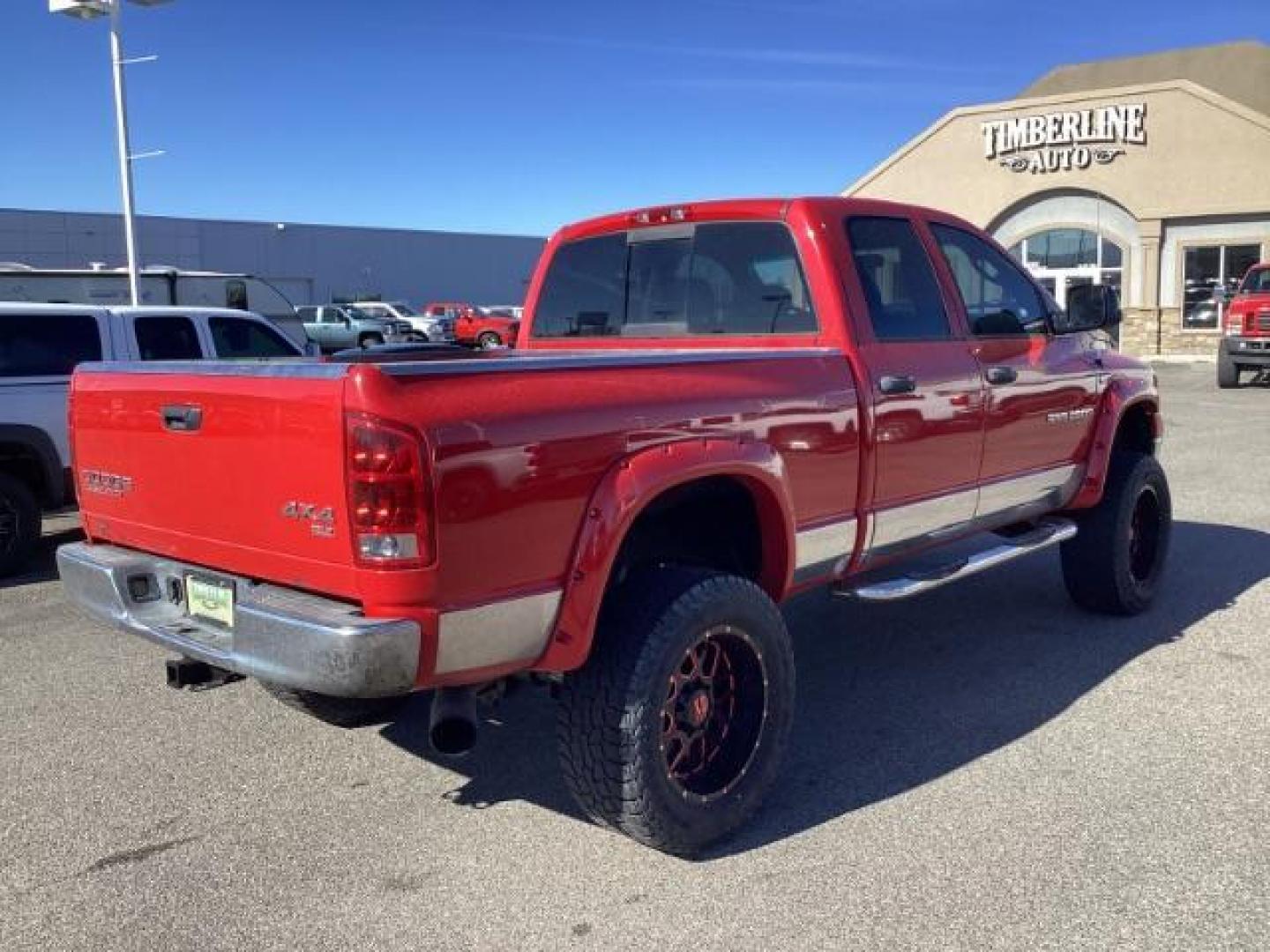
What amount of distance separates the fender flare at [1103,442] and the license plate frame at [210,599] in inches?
163

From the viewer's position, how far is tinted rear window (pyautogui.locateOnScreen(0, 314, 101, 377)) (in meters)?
7.67

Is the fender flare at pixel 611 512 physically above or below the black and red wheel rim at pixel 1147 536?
above

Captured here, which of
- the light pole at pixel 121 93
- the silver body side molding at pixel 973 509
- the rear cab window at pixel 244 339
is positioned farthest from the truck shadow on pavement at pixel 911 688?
the light pole at pixel 121 93

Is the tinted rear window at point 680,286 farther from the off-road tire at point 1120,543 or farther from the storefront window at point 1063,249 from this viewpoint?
the storefront window at point 1063,249

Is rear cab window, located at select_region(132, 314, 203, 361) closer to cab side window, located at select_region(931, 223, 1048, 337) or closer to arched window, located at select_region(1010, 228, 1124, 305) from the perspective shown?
cab side window, located at select_region(931, 223, 1048, 337)

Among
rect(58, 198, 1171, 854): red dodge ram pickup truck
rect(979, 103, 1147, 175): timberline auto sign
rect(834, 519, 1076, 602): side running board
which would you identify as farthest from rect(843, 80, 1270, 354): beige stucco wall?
rect(58, 198, 1171, 854): red dodge ram pickup truck

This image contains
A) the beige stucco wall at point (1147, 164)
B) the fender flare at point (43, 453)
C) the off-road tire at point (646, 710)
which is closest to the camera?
the off-road tire at point (646, 710)

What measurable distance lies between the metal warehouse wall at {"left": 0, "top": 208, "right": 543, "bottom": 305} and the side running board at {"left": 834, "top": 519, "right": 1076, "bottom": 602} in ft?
111

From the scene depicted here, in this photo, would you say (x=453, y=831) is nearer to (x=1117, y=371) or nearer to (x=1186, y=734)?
(x=1186, y=734)

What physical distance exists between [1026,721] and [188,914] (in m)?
3.13

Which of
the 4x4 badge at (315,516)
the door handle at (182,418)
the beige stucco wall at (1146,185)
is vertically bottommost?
the 4x4 badge at (315,516)

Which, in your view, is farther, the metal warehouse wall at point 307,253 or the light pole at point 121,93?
the metal warehouse wall at point 307,253

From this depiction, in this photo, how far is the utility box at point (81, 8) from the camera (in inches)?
603

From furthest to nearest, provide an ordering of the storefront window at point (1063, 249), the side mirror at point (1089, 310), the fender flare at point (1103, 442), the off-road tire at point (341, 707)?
the storefront window at point (1063, 249) < the fender flare at point (1103, 442) < the side mirror at point (1089, 310) < the off-road tire at point (341, 707)
